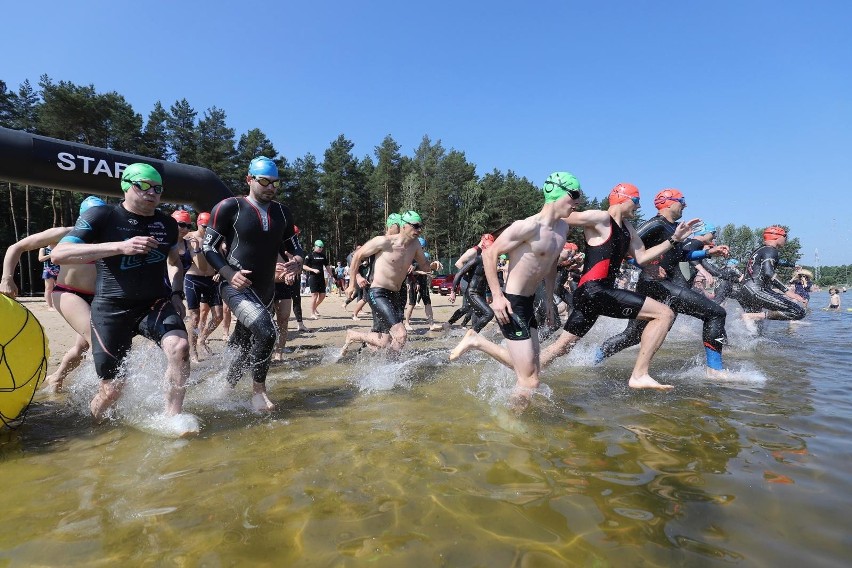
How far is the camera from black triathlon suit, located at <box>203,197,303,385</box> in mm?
3814

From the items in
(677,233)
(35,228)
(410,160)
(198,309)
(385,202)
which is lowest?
(198,309)

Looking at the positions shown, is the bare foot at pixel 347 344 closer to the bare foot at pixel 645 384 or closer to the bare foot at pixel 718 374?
the bare foot at pixel 645 384

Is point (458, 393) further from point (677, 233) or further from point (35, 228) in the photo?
point (35, 228)

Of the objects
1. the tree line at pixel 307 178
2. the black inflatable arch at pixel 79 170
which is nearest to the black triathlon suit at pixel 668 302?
the black inflatable arch at pixel 79 170

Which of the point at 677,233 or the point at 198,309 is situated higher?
the point at 677,233

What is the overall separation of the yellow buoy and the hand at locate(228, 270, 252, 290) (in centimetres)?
137

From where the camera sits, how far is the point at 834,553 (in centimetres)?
180

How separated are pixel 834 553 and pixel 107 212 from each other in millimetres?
4395

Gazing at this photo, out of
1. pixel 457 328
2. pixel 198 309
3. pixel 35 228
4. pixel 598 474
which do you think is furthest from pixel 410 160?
pixel 598 474

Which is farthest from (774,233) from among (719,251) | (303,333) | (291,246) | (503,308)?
(303,333)

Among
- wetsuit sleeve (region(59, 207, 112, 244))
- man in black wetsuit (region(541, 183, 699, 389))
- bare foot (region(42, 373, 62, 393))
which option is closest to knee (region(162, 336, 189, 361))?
wetsuit sleeve (region(59, 207, 112, 244))

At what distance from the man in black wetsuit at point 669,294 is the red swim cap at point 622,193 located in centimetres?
57

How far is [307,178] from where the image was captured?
161 ft

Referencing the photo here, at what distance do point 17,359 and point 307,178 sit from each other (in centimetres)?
4822
